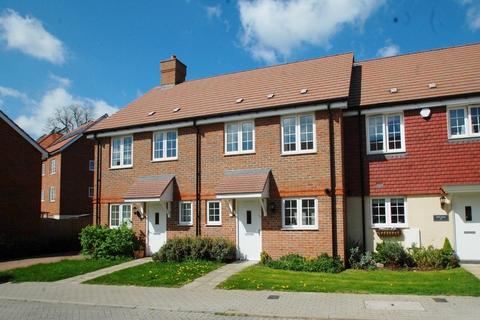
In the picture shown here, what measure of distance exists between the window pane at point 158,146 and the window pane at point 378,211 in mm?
9212

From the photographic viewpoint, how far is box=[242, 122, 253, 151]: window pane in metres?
17.9

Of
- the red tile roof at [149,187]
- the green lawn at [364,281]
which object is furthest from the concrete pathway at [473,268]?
the red tile roof at [149,187]

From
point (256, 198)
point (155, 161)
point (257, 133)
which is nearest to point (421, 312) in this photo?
point (256, 198)

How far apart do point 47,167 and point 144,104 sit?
21.6m

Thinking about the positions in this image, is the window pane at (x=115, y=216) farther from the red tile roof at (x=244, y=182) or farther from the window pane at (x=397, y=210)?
the window pane at (x=397, y=210)

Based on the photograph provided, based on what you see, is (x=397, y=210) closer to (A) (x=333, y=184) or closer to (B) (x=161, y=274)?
(A) (x=333, y=184)

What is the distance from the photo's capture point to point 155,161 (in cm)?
1984

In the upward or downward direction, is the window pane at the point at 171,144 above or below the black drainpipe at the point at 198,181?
above

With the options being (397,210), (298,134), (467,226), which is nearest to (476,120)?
(467,226)

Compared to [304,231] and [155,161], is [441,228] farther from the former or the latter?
[155,161]

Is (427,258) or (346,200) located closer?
(427,258)

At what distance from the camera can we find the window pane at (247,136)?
17.9m

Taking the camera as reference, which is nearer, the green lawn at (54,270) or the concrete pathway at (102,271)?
the concrete pathway at (102,271)

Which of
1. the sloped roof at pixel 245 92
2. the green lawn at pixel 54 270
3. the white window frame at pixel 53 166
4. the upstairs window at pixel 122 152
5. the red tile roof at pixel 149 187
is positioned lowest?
the green lawn at pixel 54 270
